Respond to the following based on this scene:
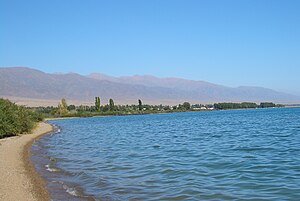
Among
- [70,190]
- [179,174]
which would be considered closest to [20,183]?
[70,190]

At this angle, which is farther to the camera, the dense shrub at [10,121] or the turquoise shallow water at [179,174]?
the dense shrub at [10,121]

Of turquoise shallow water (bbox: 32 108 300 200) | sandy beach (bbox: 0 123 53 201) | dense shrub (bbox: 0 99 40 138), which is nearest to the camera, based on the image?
sandy beach (bbox: 0 123 53 201)

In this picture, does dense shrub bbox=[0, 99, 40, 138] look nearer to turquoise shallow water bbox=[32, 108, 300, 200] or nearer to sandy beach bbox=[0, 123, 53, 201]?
turquoise shallow water bbox=[32, 108, 300, 200]

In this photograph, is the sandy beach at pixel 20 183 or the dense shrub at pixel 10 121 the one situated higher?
the dense shrub at pixel 10 121

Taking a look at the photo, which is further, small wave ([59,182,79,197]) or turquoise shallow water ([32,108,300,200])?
small wave ([59,182,79,197])

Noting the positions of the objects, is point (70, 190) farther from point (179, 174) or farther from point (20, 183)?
point (179, 174)

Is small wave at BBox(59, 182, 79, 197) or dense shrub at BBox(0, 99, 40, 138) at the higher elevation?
dense shrub at BBox(0, 99, 40, 138)

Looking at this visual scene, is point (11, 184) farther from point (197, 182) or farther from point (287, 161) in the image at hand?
point (287, 161)

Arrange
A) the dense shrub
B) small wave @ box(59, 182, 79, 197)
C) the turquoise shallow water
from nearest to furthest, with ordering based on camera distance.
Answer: the turquoise shallow water
small wave @ box(59, 182, 79, 197)
the dense shrub

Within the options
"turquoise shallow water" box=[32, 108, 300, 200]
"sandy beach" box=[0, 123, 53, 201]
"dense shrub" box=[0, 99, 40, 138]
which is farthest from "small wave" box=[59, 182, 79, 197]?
"dense shrub" box=[0, 99, 40, 138]

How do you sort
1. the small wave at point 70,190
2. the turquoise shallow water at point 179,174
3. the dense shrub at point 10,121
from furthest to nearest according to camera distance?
the dense shrub at point 10,121, the small wave at point 70,190, the turquoise shallow water at point 179,174

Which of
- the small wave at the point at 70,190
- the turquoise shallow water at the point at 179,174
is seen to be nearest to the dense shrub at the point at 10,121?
the turquoise shallow water at the point at 179,174

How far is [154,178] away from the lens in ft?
54.0

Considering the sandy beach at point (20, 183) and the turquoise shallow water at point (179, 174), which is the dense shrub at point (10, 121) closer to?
the turquoise shallow water at point (179, 174)
